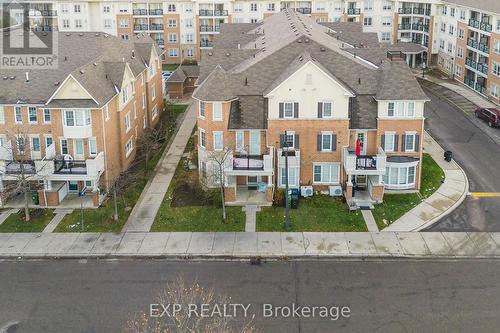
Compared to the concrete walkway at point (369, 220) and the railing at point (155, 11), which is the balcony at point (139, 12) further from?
the concrete walkway at point (369, 220)

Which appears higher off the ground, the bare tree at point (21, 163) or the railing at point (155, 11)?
the railing at point (155, 11)

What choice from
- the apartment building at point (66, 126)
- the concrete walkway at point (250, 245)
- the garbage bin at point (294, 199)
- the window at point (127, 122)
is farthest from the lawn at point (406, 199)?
the window at point (127, 122)

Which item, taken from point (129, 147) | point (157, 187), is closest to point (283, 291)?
point (157, 187)

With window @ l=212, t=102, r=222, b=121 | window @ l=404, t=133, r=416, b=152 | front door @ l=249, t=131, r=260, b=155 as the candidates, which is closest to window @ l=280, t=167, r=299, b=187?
front door @ l=249, t=131, r=260, b=155

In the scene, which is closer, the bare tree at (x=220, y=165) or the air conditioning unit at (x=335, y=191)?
the bare tree at (x=220, y=165)

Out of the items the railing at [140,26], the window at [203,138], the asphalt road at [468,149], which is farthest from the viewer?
the railing at [140,26]

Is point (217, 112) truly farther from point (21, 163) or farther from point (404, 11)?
point (404, 11)
